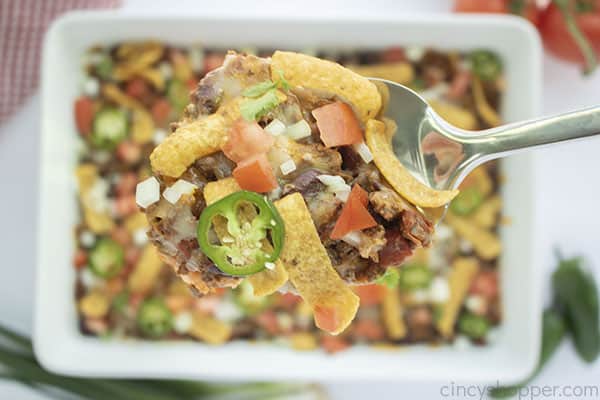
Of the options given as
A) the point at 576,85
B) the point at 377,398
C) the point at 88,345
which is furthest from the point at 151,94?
the point at 576,85

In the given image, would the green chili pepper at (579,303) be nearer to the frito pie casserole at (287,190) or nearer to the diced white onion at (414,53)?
the diced white onion at (414,53)

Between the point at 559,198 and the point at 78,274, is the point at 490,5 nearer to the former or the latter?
the point at 559,198

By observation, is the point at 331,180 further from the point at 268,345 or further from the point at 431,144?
the point at 268,345

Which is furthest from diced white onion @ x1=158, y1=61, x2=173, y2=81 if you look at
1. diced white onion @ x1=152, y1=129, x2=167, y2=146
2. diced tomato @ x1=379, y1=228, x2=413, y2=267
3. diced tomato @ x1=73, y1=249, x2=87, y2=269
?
diced tomato @ x1=379, y1=228, x2=413, y2=267

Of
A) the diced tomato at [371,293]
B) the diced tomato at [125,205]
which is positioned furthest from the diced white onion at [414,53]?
the diced tomato at [125,205]

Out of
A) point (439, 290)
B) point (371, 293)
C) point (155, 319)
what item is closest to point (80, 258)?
point (155, 319)
